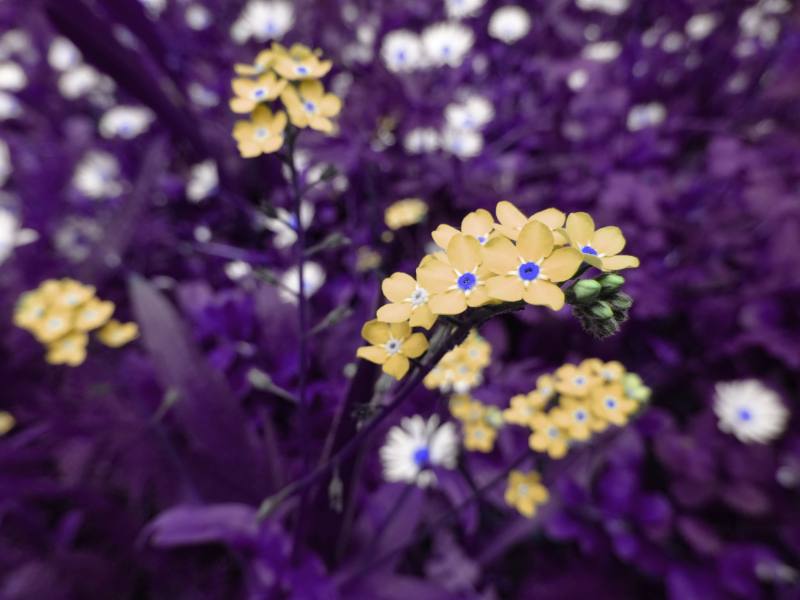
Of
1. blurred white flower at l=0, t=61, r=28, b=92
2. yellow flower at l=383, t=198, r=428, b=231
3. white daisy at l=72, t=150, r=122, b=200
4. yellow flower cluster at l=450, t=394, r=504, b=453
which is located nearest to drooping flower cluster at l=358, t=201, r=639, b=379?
yellow flower cluster at l=450, t=394, r=504, b=453

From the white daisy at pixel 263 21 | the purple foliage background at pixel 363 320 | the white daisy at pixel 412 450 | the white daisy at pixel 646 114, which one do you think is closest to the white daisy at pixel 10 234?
the purple foliage background at pixel 363 320

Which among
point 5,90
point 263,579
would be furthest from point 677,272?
point 5,90

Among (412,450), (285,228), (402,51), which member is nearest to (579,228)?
(412,450)

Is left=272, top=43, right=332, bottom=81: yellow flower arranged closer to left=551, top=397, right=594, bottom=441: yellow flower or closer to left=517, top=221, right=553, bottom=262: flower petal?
left=517, top=221, right=553, bottom=262: flower petal

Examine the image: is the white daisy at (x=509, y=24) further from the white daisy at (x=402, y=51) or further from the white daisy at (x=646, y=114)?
the white daisy at (x=646, y=114)

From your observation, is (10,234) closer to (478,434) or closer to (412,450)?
(412,450)

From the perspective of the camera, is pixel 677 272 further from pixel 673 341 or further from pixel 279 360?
pixel 279 360
